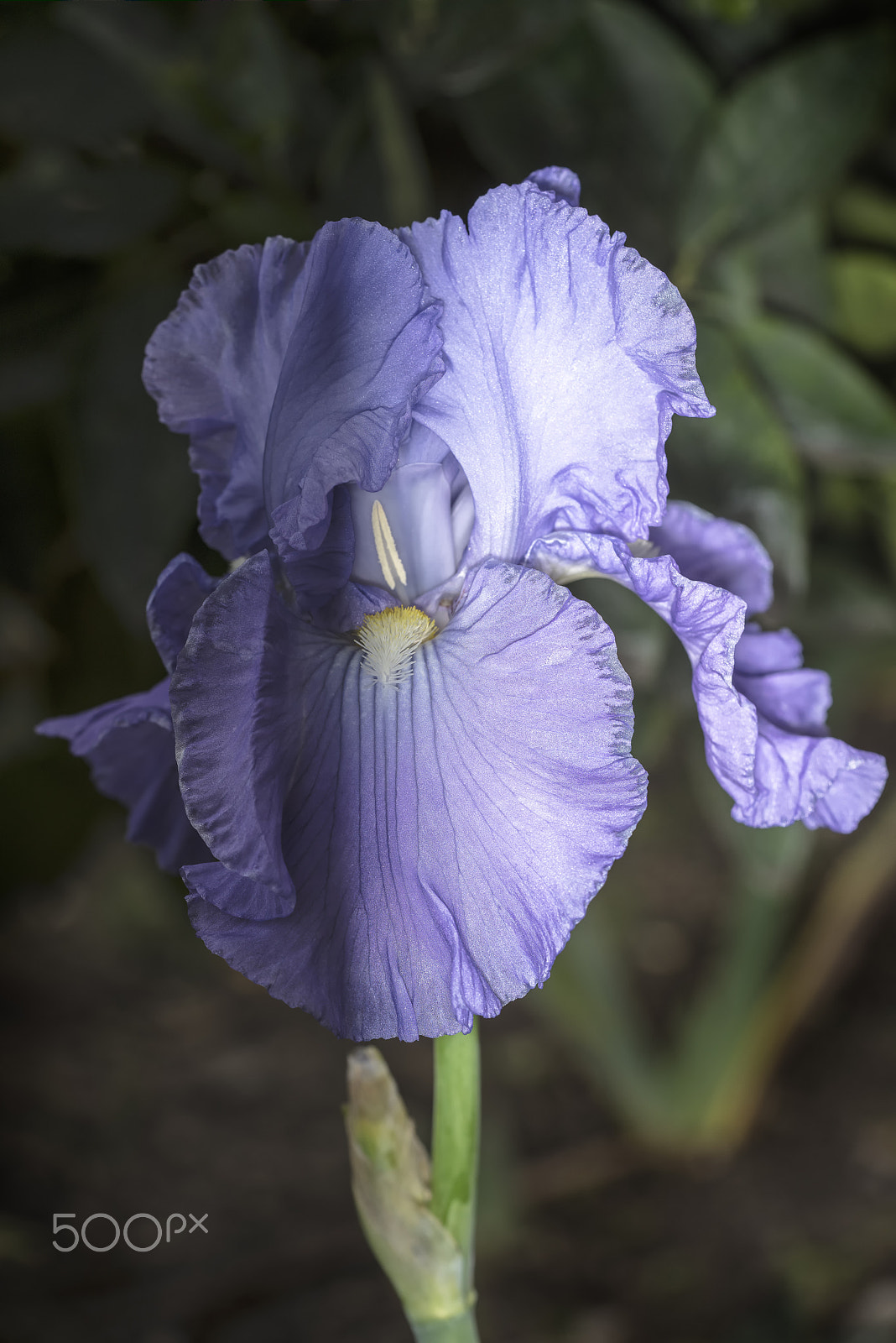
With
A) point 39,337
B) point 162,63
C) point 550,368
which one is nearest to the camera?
point 550,368

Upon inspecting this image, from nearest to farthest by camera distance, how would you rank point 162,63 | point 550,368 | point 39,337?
point 550,368, point 162,63, point 39,337

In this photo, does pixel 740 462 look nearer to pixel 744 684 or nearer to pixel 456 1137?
pixel 744 684

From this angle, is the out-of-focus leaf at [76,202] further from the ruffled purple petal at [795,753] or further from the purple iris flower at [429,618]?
the ruffled purple petal at [795,753]

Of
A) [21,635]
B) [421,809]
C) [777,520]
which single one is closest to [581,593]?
[777,520]

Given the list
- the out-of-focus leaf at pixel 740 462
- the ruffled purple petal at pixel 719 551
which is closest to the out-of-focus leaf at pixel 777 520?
the out-of-focus leaf at pixel 740 462

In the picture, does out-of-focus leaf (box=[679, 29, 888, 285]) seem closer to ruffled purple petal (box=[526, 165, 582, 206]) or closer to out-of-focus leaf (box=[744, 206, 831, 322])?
out-of-focus leaf (box=[744, 206, 831, 322])

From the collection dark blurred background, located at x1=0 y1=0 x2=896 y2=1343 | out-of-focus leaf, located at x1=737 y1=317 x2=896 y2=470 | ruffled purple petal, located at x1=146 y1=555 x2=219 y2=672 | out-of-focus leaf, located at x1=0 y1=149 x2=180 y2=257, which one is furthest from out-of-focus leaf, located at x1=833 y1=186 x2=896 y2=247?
ruffled purple petal, located at x1=146 y1=555 x2=219 y2=672
